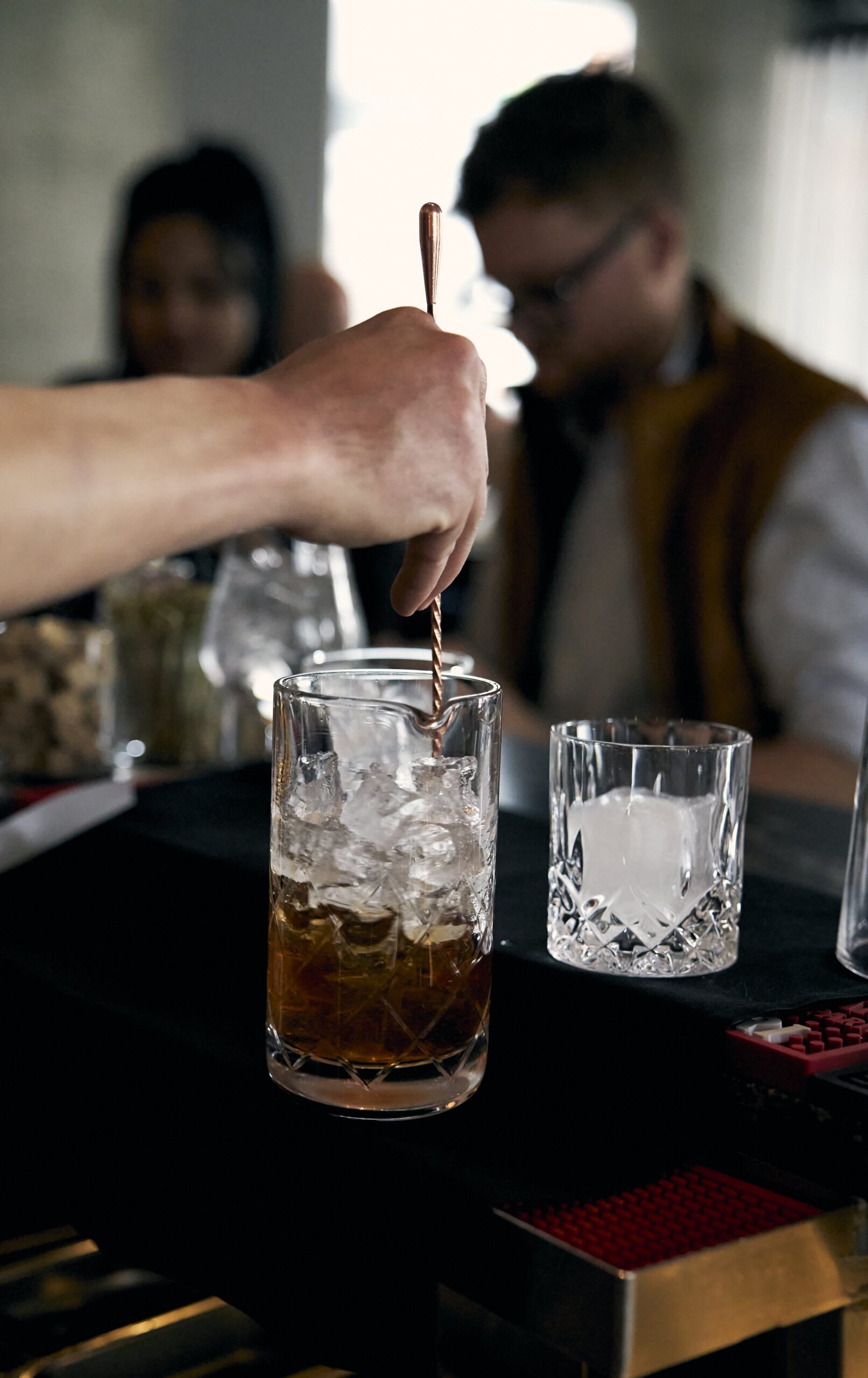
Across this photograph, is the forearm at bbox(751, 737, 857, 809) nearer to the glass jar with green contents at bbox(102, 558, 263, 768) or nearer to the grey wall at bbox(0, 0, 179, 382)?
the glass jar with green contents at bbox(102, 558, 263, 768)

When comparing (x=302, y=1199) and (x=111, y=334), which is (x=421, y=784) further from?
(x=111, y=334)

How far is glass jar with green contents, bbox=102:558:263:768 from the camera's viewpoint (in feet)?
4.12

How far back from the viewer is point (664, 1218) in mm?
501

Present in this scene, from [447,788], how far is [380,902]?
0.18 ft

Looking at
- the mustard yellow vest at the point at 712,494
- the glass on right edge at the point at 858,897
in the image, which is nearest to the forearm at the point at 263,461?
the glass on right edge at the point at 858,897

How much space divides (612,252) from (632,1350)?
1.68 meters

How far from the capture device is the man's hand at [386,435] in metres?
0.58

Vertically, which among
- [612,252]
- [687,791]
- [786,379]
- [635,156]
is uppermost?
[635,156]

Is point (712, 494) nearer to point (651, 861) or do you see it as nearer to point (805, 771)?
point (805, 771)

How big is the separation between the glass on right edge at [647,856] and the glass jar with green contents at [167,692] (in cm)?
64

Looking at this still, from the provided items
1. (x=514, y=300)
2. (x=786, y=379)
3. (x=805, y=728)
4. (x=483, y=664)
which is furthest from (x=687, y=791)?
(x=483, y=664)

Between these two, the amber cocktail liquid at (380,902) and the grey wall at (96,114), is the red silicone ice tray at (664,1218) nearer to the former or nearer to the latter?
the amber cocktail liquid at (380,902)

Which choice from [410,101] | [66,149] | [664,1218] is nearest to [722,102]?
[410,101]

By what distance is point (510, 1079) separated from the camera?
0.64 metres
